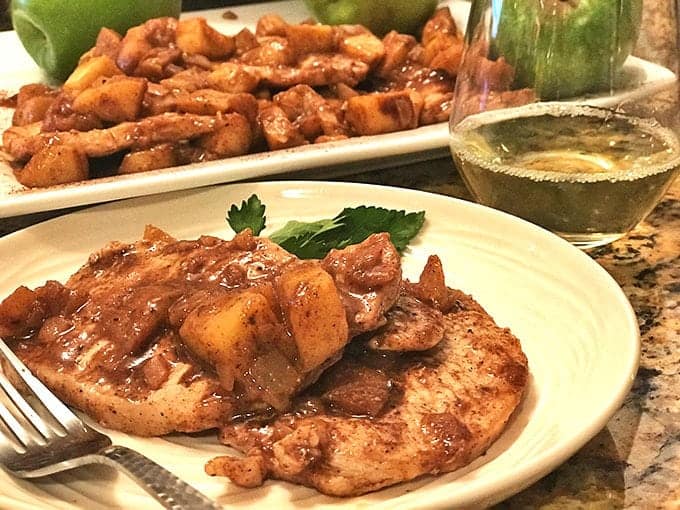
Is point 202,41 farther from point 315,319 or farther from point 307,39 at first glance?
point 315,319

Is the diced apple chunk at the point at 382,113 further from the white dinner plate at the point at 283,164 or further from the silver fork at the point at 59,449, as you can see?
the silver fork at the point at 59,449

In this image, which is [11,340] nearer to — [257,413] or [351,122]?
[257,413]

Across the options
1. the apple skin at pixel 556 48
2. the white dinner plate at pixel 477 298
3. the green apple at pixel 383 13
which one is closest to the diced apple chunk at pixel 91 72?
the white dinner plate at pixel 477 298

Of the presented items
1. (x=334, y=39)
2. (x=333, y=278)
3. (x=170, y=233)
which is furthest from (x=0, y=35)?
(x=333, y=278)

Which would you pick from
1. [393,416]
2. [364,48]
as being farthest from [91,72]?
[393,416]

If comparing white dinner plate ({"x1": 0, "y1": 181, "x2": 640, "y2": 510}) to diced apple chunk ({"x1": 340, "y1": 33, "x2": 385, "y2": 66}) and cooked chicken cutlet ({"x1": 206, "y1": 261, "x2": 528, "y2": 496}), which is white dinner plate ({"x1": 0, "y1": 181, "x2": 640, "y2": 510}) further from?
diced apple chunk ({"x1": 340, "y1": 33, "x2": 385, "y2": 66})
